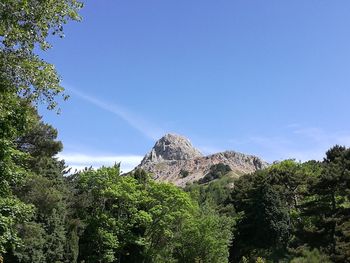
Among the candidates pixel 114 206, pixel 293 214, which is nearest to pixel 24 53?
pixel 114 206

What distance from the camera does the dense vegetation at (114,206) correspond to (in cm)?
918

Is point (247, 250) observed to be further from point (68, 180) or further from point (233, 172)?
point (233, 172)

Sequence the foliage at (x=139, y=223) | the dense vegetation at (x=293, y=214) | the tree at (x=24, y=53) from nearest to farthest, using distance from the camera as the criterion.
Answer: the tree at (x=24, y=53) → the dense vegetation at (x=293, y=214) → the foliage at (x=139, y=223)

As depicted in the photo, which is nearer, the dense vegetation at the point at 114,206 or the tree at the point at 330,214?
the dense vegetation at the point at 114,206

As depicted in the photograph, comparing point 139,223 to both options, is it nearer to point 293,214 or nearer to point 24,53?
point 293,214

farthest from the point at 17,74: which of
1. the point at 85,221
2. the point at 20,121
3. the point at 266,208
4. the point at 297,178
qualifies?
the point at 297,178

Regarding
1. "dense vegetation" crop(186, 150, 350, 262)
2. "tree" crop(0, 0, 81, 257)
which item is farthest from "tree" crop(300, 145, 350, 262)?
"tree" crop(0, 0, 81, 257)

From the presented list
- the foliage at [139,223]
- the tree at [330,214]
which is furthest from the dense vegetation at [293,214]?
the foliage at [139,223]

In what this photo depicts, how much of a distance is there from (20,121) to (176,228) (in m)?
34.4

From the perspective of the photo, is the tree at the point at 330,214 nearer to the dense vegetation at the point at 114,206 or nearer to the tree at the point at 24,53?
the dense vegetation at the point at 114,206

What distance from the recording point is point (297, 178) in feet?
A: 176

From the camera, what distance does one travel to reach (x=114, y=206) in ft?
128

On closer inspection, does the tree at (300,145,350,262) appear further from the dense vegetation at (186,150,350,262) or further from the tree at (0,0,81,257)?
the tree at (0,0,81,257)

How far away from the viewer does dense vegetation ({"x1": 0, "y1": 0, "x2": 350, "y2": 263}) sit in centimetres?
918
